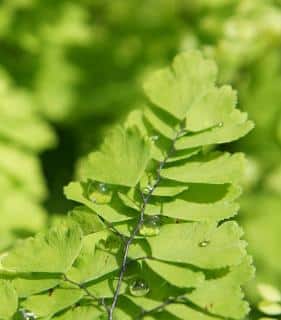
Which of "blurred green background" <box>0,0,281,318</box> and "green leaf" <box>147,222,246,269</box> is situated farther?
"blurred green background" <box>0,0,281,318</box>

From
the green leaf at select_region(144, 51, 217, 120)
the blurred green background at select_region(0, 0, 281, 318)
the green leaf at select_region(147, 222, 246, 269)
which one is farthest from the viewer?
the blurred green background at select_region(0, 0, 281, 318)

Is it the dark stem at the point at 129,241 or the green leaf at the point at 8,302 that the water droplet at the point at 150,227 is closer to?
the dark stem at the point at 129,241

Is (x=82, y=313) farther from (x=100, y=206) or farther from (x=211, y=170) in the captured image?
(x=211, y=170)

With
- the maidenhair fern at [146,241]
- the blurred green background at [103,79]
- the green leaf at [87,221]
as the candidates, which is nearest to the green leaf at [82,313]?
the maidenhair fern at [146,241]

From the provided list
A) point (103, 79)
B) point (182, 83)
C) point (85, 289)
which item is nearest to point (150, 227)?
point (85, 289)

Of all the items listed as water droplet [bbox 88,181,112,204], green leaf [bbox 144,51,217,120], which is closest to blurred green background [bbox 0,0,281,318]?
green leaf [bbox 144,51,217,120]

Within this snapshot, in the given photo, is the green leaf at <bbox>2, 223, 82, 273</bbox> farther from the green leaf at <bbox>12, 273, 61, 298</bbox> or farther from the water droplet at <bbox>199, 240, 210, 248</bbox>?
the water droplet at <bbox>199, 240, 210, 248</bbox>

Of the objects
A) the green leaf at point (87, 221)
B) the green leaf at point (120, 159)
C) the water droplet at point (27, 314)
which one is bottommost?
the water droplet at point (27, 314)
